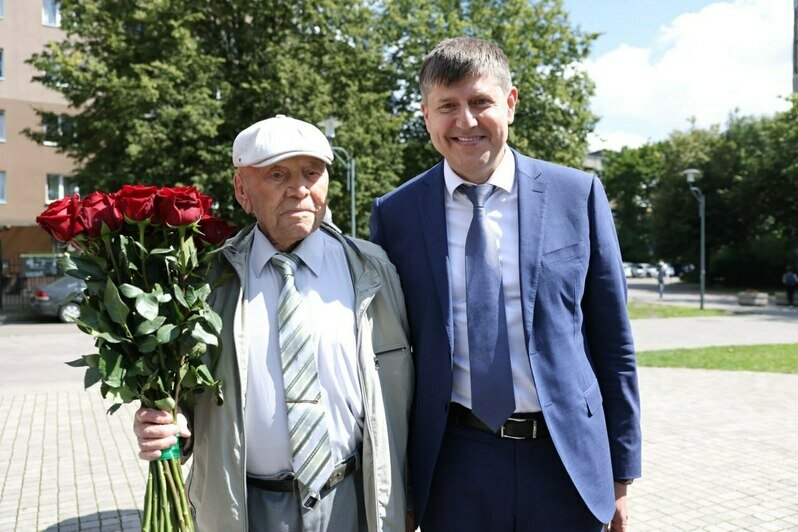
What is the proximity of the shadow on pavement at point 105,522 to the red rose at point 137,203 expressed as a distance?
3461 mm

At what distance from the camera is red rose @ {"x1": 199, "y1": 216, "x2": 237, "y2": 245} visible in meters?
2.22

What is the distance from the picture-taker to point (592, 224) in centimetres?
241

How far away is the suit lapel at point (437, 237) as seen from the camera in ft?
7.60

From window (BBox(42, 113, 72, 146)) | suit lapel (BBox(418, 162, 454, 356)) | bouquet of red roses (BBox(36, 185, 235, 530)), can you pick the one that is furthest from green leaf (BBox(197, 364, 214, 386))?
window (BBox(42, 113, 72, 146))

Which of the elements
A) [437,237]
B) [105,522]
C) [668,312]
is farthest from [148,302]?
[668,312]

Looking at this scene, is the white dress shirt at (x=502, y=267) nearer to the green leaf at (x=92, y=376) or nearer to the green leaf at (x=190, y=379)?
the green leaf at (x=190, y=379)

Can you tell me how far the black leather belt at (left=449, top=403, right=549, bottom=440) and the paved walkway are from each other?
2.87m

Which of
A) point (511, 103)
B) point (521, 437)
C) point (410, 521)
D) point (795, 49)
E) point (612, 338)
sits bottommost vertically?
point (410, 521)

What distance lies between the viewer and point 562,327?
90.5 inches

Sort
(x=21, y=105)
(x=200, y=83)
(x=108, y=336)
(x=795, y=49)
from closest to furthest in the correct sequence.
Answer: (x=108, y=336)
(x=795, y=49)
(x=200, y=83)
(x=21, y=105)

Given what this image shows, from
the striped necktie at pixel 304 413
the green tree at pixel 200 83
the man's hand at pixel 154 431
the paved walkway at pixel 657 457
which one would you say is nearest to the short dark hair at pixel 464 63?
the striped necktie at pixel 304 413

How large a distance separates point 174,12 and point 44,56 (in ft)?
13.0

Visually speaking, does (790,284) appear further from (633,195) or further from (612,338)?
(633,195)

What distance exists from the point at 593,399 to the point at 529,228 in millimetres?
656
